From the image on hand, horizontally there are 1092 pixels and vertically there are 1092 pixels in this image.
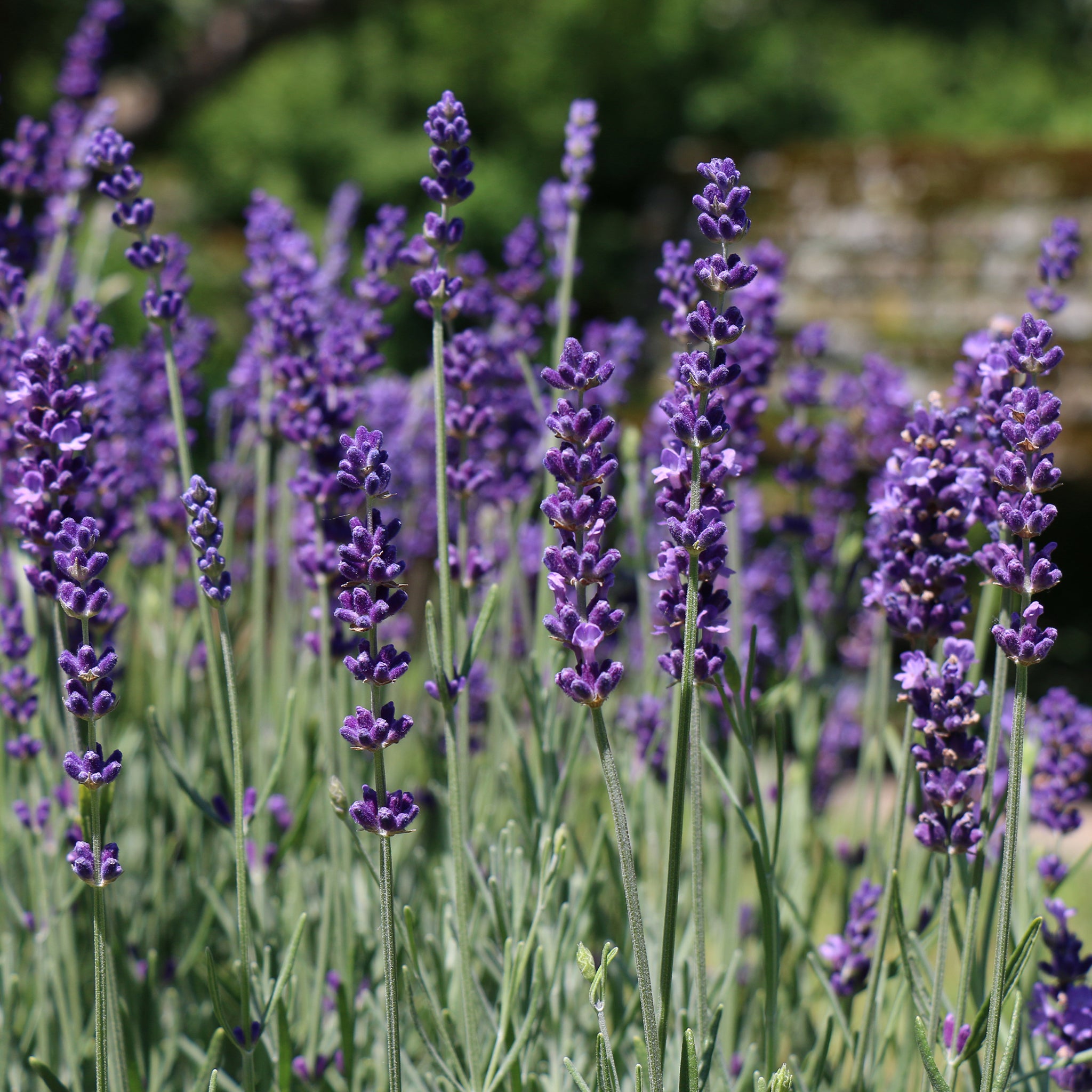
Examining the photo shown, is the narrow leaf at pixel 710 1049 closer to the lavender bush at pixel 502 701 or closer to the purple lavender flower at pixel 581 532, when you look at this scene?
the lavender bush at pixel 502 701

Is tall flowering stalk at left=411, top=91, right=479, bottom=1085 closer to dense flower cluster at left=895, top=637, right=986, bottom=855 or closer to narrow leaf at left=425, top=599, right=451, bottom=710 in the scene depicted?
narrow leaf at left=425, top=599, right=451, bottom=710

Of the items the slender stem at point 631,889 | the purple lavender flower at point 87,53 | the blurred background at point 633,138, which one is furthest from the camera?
the blurred background at point 633,138

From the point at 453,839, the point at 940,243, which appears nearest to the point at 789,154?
the point at 940,243

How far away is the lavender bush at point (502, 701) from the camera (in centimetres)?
126

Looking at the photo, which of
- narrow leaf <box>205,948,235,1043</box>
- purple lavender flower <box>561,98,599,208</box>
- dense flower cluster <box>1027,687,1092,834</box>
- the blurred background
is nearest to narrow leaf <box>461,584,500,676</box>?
narrow leaf <box>205,948,235,1043</box>

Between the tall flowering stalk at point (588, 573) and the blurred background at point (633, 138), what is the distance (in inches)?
231

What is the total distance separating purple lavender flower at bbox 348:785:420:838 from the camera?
1.24 metres

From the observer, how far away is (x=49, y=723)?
76.6 inches

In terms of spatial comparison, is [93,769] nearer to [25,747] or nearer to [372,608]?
[372,608]

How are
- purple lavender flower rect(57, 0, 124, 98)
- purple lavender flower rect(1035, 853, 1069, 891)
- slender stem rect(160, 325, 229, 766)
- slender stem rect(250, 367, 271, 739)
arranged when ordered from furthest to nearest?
purple lavender flower rect(57, 0, 124, 98), slender stem rect(250, 367, 271, 739), purple lavender flower rect(1035, 853, 1069, 891), slender stem rect(160, 325, 229, 766)

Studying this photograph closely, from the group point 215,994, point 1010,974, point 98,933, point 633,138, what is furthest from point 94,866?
point 633,138

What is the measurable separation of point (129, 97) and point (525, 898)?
40.7 feet

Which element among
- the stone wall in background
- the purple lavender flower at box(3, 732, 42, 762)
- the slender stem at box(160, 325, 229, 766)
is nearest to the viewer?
the slender stem at box(160, 325, 229, 766)

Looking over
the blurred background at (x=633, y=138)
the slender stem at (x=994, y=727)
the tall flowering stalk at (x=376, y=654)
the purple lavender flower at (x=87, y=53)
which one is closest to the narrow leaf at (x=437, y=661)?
the tall flowering stalk at (x=376, y=654)
